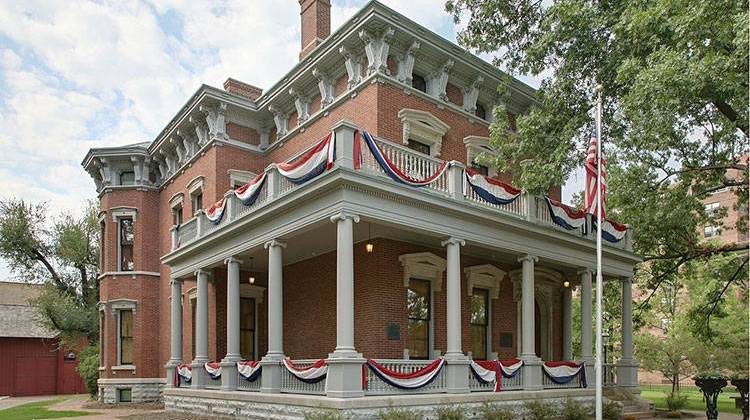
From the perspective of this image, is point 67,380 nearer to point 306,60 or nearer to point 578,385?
point 306,60

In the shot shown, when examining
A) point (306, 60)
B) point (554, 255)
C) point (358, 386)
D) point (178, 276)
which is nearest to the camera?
point (358, 386)

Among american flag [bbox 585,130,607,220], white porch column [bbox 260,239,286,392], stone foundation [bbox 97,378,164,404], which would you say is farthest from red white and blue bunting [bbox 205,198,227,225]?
stone foundation [bbox 97,378,164,404]

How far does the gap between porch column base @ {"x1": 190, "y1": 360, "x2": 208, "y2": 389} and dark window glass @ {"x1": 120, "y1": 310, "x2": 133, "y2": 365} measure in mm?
8934

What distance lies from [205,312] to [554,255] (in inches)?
403

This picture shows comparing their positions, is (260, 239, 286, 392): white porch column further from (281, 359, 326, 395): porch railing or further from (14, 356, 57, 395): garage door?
(14, 356, 57, 395): garage door

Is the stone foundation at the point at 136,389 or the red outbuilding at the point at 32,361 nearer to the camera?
the stone foundation at the point at 136,389

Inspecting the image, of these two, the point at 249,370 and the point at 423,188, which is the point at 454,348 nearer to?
the point at 423,188

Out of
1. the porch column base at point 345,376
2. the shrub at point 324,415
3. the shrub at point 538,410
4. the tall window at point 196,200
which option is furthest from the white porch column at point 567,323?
the tall window at point 196,200

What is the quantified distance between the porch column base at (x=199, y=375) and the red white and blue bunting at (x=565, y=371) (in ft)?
31.4

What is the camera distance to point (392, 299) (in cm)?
1664

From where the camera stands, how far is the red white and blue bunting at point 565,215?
1811 centimetres

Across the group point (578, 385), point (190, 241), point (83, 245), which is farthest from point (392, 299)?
point (83, 245)

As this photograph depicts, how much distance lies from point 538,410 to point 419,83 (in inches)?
372

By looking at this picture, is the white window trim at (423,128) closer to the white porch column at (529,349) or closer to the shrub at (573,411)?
the white porch column at (529,349)
